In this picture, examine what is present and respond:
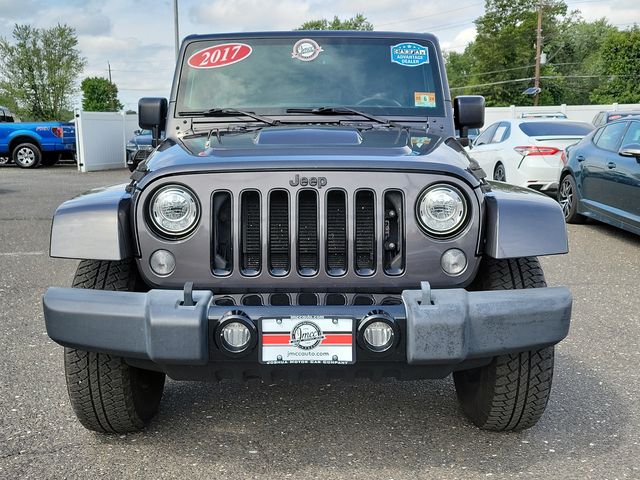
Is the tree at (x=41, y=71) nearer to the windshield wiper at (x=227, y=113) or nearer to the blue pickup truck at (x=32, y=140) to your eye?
the blue pickup truck at (x=32, y=140)

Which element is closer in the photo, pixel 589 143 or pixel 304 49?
pixel 304 49

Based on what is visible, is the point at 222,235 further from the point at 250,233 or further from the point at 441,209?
the point at 441,209

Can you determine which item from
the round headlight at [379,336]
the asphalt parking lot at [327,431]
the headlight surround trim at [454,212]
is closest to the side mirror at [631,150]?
the asphalt parking lot at [327,431]

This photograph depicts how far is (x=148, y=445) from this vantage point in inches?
124

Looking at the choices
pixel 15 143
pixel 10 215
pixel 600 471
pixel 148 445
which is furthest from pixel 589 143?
pixel 15 143

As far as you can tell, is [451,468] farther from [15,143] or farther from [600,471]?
[15,143]

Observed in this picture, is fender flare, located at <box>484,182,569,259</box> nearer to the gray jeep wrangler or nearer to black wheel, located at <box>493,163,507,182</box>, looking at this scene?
the gray jeep wrangler

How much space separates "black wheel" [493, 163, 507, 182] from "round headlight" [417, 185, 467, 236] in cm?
896

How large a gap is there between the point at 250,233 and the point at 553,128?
9638 mm

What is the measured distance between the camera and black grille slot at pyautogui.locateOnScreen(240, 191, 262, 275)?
278cm

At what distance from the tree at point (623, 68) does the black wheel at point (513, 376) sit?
5473 centimetres

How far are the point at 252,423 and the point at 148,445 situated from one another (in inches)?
19.7

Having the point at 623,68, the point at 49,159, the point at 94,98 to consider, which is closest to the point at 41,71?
the point at 94,98

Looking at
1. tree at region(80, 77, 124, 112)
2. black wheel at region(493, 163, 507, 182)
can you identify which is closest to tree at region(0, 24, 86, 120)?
tree at region(80, 77, 124, 112)
